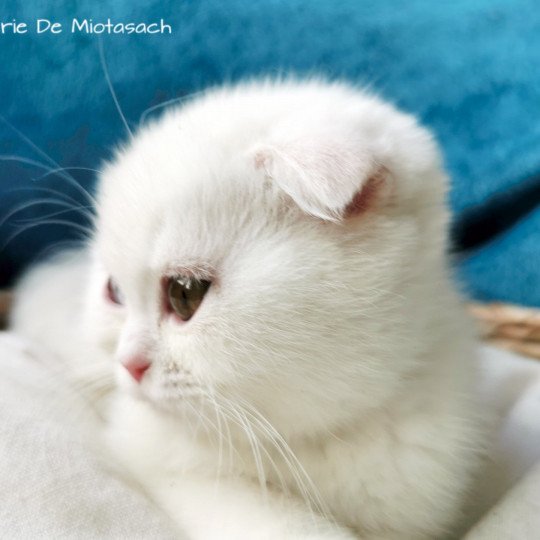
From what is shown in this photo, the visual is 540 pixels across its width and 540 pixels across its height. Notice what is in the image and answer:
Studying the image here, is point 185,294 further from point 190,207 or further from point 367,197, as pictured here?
point 367,197

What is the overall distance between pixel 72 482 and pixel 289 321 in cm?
31

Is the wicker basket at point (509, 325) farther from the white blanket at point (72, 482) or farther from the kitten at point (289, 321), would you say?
the kitten at point (289, 321)

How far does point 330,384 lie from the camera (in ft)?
2.37

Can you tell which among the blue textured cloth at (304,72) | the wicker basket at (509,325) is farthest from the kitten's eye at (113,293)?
the wicker basket at (509,325)

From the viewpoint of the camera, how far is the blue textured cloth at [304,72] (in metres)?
1.24

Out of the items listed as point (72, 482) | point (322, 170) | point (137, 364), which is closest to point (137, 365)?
point (137, 364)

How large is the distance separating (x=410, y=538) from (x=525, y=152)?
878 millimetres

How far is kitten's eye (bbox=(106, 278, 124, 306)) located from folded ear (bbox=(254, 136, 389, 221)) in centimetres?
28

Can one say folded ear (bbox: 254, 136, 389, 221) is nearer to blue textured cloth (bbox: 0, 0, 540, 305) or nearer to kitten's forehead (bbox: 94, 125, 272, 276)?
kitten's forehead (bbox: 94, 125, 272, 276)

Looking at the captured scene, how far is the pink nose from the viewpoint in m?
0.74

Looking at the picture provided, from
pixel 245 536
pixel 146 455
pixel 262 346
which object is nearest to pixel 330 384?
pixel 262 346

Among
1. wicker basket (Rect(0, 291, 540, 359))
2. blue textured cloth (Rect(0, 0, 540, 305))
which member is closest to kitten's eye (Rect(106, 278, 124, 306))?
blue textured cloth (Rect(0, 0, 540, 305))

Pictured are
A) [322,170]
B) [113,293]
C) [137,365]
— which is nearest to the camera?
[322,170]

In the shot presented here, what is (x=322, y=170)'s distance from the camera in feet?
2.10
